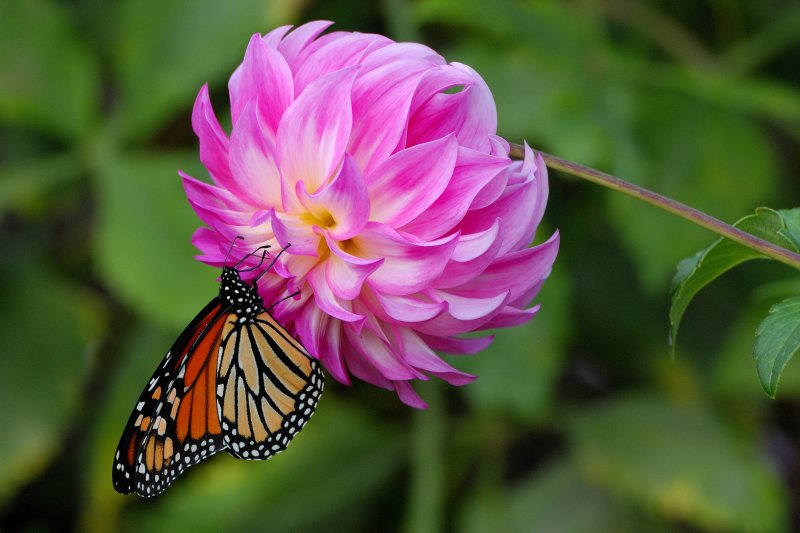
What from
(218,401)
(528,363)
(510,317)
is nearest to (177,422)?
(218,401)

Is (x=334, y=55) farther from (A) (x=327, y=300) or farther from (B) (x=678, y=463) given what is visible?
(B) (x=678, y=463)

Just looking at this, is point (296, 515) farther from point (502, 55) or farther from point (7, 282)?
point (502, 55)

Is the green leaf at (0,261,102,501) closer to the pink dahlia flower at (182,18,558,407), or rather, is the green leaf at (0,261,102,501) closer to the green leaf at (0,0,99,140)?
the green leaf at (0,0,99,140)

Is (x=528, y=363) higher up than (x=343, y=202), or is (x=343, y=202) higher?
(x=343, y=202)

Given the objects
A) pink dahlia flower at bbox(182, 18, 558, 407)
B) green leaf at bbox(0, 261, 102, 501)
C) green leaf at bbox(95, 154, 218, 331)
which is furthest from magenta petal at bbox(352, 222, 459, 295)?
green leaf at bbox(0, 261, 102, 501)

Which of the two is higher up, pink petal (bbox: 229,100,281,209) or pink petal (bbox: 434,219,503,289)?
pink petal (bbox: 229,100,281,209)
